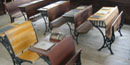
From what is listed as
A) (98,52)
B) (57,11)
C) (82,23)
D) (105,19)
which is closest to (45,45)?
(105,19)

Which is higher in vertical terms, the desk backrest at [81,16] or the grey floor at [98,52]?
the desk backrest at [81,16]

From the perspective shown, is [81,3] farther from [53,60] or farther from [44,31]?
[53,60]

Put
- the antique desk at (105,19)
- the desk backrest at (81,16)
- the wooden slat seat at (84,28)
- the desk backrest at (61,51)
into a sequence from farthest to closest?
the wooden slat seat at (84,28) < the desk backrest at (81,16) < the antique desk at (105,19) < the desk backrest at (61,51)

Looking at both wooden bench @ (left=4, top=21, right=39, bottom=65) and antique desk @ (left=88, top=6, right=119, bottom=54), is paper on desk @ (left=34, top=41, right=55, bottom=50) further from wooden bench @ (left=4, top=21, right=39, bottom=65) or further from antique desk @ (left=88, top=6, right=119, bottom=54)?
antique desk @ (left=88, top=6, right=119, bottom=54)

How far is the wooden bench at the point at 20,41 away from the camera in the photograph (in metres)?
1.89

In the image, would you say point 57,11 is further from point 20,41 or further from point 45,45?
point 45,45

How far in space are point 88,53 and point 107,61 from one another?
1.33 feet

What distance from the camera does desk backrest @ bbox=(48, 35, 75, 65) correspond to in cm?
150

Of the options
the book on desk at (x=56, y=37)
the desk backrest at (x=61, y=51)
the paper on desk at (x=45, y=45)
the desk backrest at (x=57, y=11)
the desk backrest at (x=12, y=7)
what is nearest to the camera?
the desk backrest at (x=61, y=51)

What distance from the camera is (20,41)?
6.68 ft

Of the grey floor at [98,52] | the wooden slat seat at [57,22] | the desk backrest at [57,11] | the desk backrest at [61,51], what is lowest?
the grey floor at [98,52]

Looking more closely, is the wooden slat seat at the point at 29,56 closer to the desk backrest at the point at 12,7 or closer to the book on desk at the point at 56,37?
the book on desk at the point at 56,37

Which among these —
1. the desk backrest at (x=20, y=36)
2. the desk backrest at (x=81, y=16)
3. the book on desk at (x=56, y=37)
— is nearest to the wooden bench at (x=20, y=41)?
the desk backrest at (x=20, y=36)

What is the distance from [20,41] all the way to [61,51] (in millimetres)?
751
